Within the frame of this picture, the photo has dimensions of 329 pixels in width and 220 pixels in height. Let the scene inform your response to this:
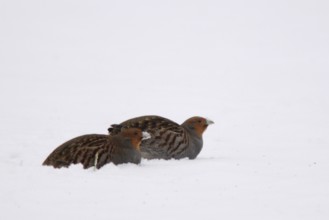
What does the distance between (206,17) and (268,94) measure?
90.1 ft

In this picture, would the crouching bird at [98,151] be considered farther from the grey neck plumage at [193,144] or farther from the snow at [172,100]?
the grey neck plumage at [193,144]

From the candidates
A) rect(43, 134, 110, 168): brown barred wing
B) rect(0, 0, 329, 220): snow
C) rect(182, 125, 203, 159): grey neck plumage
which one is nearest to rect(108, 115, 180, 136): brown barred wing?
rect(182, 125, 203, 159): grey neck plumage

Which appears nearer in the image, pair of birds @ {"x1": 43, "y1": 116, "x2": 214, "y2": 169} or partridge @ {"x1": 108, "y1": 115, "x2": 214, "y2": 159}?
pair of birds @ {"x1": 43, "y1": 116, "x2": 214, "y2": 169}

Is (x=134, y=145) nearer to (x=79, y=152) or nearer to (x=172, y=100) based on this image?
(x=79, y=152)

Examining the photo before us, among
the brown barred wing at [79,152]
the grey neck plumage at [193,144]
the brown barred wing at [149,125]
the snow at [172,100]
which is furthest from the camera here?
the grey neck plumage at [193,144]

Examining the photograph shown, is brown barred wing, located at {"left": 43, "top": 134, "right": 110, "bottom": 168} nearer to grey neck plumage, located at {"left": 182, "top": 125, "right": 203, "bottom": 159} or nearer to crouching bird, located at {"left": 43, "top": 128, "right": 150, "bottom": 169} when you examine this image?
crouching bird, located at {"left": 43, "top": 128, "right": 150, "bottom": 169}

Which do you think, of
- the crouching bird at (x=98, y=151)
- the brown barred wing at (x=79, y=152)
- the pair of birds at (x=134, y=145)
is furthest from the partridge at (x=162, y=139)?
the brown barred wing at (x=79, y=152)

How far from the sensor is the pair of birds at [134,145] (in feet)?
26.4

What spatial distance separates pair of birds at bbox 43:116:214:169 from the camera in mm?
8055

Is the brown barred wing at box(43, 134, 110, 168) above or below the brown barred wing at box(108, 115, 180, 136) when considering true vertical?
below

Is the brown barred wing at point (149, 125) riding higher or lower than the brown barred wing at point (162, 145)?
higher

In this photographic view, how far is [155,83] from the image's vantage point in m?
27.5

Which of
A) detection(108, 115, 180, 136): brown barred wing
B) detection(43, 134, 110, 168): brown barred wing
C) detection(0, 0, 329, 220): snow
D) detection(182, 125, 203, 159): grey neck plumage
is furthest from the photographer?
detection(182, 125, 203, 159): grey neck plumage

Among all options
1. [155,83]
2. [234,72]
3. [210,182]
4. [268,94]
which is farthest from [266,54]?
[210,182]
